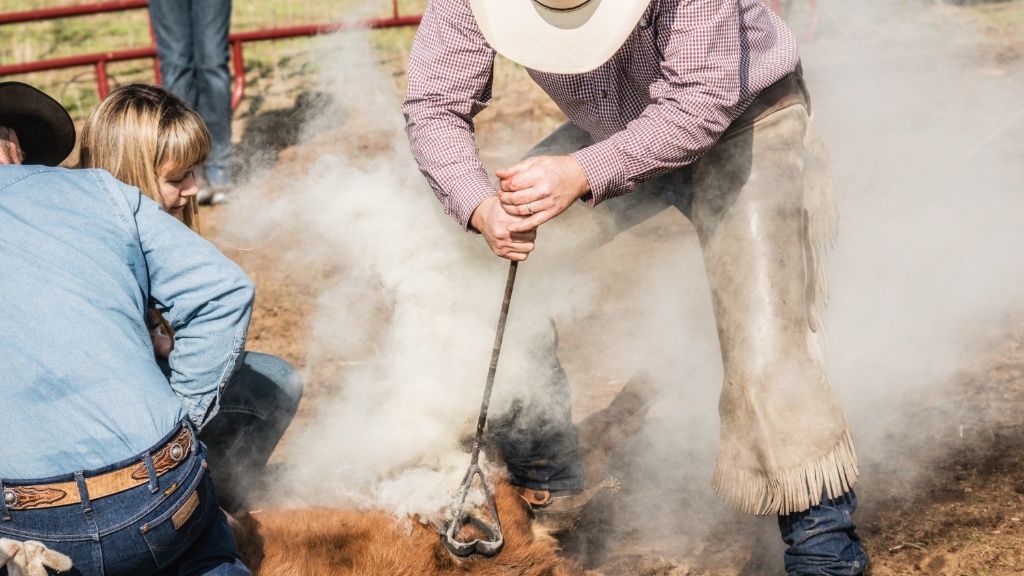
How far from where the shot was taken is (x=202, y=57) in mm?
6184

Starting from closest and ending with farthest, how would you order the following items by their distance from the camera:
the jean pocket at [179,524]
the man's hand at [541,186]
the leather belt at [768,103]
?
1. the jean pocket at [179,524]
2. the man's hand at [541,186]
3. the leather belt at [768,103]

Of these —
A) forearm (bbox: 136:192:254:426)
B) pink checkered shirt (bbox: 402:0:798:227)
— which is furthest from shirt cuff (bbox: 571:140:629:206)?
forearm (bbox: 136:192:254:426)

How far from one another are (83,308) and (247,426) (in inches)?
46.0

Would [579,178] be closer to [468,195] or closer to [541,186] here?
[541,186]

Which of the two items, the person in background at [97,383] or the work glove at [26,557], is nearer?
the work glove at [26,557]

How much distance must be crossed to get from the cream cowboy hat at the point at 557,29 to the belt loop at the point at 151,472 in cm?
123

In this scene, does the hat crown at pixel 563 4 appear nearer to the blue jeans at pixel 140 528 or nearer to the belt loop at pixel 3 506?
the blue jeans at pixel 140 528

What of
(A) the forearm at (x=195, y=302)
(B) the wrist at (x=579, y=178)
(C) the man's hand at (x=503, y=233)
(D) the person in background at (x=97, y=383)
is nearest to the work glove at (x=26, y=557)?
(D) the person in background at (x=97, y=383)

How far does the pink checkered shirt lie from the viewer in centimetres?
252

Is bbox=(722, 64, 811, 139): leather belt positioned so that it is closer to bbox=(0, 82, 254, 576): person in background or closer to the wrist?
the wrist

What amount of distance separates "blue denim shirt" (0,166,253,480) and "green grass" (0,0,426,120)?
559 cm

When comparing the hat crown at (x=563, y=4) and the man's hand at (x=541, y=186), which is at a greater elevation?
the hat crown at (x=563, y=4)

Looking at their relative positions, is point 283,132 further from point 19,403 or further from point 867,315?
point 19,403

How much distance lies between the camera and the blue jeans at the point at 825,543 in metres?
2.62
